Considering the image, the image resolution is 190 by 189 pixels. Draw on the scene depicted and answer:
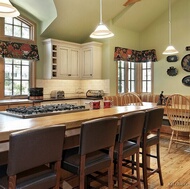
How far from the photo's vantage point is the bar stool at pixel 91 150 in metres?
1.68

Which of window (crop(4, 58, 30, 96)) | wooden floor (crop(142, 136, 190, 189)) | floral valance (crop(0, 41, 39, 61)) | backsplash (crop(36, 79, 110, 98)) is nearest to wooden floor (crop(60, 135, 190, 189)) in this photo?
wooden floor (crop(142, 136, 190, 189))

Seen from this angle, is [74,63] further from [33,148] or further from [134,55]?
[33,148]

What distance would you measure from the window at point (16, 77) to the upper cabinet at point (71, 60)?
52 centimetres

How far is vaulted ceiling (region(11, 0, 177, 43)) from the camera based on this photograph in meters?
5.29

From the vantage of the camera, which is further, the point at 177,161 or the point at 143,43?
the point at 143,43

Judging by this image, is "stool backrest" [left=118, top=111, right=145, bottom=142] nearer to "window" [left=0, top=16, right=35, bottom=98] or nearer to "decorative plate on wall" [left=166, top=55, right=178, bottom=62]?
"window" [left=0, top=16, right=35, bottom=98]

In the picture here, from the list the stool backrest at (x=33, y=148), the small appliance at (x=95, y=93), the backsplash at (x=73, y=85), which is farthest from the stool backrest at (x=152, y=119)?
the backsplash at (x=73, y=85)

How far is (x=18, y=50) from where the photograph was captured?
5.32 metres

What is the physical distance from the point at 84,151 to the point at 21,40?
4557 mm

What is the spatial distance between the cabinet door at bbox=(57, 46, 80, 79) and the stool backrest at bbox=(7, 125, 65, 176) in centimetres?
454

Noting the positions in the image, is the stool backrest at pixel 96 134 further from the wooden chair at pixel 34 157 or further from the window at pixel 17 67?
the window at pixel 17 67

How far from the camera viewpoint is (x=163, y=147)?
15.0 feet

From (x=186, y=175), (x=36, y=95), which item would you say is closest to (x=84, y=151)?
(x=186, y=175)

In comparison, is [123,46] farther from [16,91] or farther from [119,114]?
[119,114]
